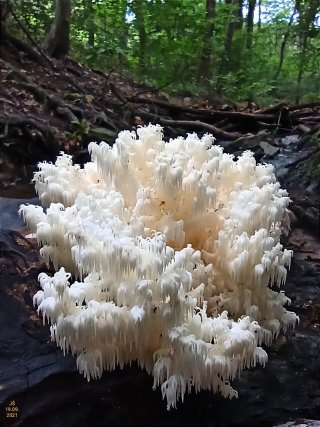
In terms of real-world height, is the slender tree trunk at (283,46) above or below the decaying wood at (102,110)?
above

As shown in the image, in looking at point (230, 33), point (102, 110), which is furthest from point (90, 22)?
point (230, 33)

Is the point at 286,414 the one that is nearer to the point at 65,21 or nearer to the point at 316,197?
the point at 316,197

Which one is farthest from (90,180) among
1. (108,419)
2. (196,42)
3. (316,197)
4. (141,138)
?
(196,42)

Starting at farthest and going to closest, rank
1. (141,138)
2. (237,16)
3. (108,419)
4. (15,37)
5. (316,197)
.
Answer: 1. (15,37)
2. (237,16)
3. (316,197)
4. (141,138)
5. (108,419)

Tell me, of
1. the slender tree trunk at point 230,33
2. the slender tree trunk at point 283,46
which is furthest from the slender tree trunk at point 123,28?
the slender tree trunk at point 283,46

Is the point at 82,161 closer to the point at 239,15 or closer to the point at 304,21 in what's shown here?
the point at 239,15

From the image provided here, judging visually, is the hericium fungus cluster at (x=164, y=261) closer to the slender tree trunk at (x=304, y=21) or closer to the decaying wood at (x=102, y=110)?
the decaying wood at (x=102, y=110)
